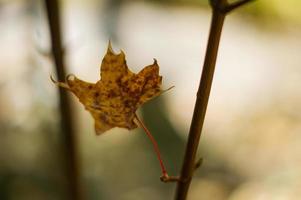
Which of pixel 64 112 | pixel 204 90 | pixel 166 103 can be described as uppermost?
pixel 204 90

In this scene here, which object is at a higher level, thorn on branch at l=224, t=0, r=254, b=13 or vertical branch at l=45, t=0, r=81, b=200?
thorn on branch at l=224, t=0, r=254, b=13

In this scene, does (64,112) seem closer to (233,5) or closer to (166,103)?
(233,5)

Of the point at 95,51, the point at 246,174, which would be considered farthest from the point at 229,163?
the point at 95,51

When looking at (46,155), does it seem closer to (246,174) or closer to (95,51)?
(95,51)

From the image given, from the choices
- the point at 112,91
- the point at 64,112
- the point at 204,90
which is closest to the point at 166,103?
the point at 64,112

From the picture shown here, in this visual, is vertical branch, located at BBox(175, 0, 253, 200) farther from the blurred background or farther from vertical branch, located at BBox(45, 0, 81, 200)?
the blurred background

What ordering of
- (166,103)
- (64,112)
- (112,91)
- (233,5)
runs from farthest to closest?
(166,103) < (64,112) < (112,91) < (233,5)

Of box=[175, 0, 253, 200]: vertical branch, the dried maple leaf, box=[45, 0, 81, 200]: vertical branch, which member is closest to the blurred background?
box=[45, 0, 81, 200]: vertical branch
